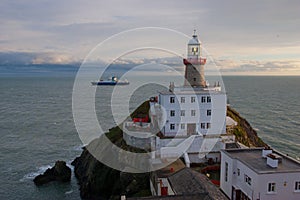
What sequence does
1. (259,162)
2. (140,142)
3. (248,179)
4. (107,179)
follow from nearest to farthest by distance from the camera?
(248,179), (259,162), (140,142), (107,179)

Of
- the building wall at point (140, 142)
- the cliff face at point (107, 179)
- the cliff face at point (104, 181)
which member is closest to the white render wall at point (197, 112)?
the building wall at point (140, 142)

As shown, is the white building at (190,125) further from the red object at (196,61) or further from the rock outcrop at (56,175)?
the rock outcrop at (56,175)

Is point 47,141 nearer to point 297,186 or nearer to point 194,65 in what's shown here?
point 194,65

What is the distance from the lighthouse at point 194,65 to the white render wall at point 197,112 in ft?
11.8

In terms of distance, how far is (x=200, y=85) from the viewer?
30.1 meters

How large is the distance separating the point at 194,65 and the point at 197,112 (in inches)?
223

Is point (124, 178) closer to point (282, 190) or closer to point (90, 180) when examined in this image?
point (90, 180)

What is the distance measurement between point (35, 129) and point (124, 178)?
33639mm

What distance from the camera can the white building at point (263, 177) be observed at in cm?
1419

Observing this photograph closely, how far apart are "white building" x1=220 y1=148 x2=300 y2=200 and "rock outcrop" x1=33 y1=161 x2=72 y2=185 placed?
2046cm

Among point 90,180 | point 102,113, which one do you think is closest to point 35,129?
point 102,113

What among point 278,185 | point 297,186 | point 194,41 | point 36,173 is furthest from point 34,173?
point 297,186

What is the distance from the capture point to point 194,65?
3003cm

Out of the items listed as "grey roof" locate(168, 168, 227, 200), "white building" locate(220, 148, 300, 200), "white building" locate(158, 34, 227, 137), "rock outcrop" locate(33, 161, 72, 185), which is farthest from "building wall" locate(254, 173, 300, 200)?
"rock outcrop" locate(33, 161, 72, 185)
